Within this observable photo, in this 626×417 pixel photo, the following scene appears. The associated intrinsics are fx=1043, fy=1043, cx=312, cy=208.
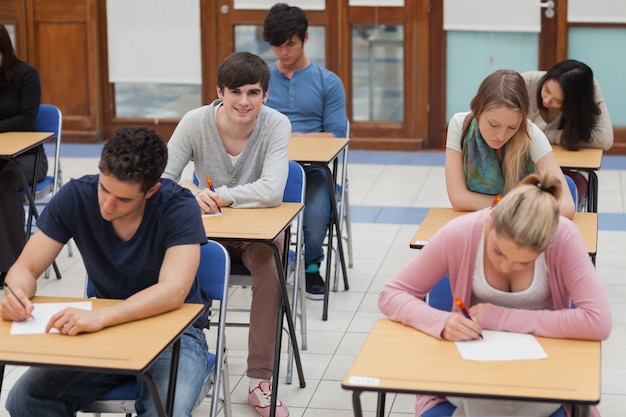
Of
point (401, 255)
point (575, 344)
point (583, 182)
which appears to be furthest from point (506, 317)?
point (401, 255)

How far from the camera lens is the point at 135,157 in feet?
8.84

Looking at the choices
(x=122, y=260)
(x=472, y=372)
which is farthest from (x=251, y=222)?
(x=472, y=372)

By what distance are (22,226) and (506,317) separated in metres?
3.15

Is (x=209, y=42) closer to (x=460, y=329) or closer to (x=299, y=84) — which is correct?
(x=299, y=84)

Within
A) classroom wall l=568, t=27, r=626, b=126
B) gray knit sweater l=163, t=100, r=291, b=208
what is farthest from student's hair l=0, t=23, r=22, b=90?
classroom wall l=568, t=27, r=626, b=126

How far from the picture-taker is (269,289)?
3641 mm

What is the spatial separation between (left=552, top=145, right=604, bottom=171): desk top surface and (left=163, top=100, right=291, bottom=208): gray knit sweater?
1279 millimetres

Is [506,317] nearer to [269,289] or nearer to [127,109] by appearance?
[269,289]

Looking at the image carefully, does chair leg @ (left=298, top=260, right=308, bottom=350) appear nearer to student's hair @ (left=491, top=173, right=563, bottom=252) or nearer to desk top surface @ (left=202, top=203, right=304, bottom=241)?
desk top surface @ (left=202, top=203, right=304, bottom=241)

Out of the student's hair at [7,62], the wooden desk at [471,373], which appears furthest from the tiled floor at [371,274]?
the wooden desk at [471,373]

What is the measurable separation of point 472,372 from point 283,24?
10.2ft

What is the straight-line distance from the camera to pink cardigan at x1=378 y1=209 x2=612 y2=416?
2496 mm

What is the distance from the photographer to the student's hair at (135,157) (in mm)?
2686

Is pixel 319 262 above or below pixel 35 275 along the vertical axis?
below
